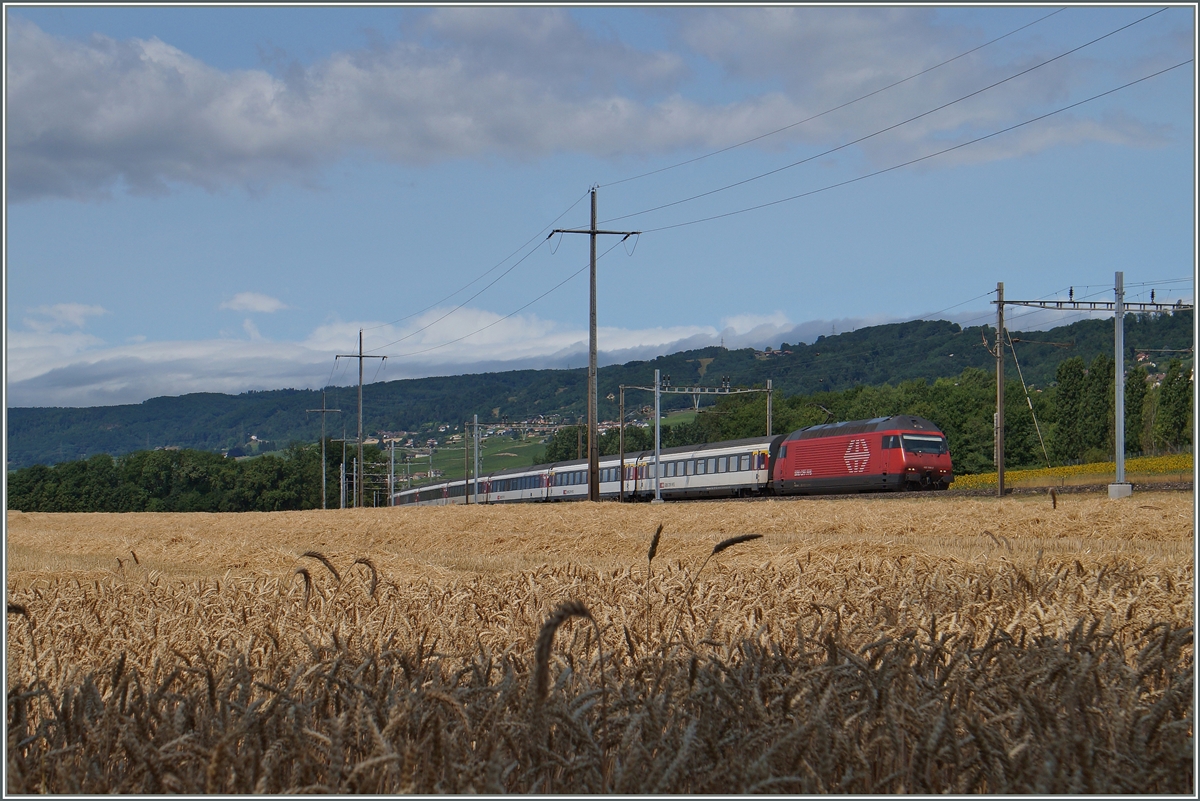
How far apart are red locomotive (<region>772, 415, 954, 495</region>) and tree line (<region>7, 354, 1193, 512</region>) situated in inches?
1774

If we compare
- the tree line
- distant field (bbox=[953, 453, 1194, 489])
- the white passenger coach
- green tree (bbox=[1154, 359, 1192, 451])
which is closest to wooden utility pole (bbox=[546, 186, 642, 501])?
the white passenger coach

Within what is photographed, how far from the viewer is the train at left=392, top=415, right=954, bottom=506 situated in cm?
4809

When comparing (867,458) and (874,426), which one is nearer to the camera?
(867,458)

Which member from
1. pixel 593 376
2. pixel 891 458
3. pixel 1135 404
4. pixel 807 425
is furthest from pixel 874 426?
pixel 807 425

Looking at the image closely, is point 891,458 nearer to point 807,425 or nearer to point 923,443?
point 923,443

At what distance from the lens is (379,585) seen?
7406 millimetres

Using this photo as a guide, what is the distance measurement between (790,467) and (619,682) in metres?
50.2

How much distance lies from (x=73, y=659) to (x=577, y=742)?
3158 millimetres

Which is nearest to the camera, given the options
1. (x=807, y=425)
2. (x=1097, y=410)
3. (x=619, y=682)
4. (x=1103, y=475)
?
(x=619, y=682)

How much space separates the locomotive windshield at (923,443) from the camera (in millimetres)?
47875

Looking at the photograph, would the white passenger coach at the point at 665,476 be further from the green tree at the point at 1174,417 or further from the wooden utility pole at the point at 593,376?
the green tree at the point at 1174,417

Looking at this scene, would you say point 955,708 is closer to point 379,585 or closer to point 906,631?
point 906,631

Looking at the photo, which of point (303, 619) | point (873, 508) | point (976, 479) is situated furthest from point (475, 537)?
point (976, 479)

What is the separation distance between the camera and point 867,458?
49.2m
